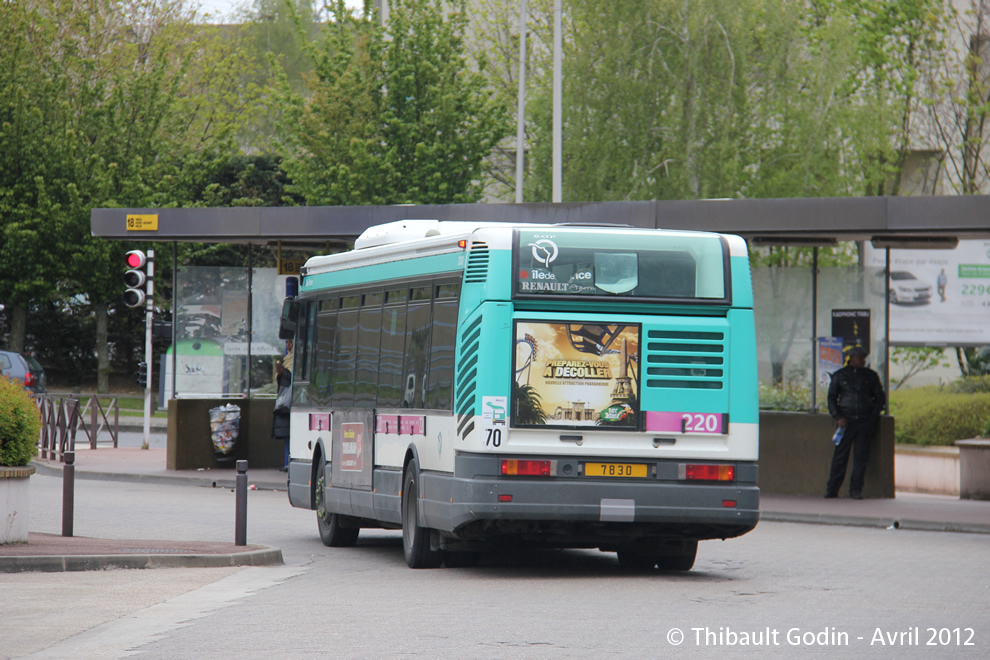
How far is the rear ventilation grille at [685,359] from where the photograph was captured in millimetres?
12523

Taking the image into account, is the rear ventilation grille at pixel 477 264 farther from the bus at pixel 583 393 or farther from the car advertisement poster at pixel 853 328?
the car advertisement poster at pixel 853 328

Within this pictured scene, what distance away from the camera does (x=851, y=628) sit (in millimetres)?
9500

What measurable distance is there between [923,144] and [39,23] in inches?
1097

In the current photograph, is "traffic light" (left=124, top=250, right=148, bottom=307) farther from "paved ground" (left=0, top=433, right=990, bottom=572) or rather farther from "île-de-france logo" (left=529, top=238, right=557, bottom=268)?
"île-de-france logo" (left=529, top=238, right=557, bottom=268)

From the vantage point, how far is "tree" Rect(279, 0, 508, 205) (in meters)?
45.2

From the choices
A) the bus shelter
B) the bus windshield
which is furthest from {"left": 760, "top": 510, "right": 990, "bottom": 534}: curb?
the bus windshield

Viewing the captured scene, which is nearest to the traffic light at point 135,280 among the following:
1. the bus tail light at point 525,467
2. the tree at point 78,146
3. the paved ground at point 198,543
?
the paved ground at point 198,543

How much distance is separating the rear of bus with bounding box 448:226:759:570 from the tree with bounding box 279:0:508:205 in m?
32.6

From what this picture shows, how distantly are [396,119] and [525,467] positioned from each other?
111ft

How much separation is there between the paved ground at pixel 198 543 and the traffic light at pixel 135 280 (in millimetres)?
2960

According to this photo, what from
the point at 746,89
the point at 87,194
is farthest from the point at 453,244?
the point at 87,194

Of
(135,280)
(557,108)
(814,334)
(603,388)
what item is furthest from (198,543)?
(557,108)

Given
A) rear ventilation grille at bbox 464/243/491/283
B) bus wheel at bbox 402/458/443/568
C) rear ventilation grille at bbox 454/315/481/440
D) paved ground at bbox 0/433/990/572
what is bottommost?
paved ground at bbox 0/433/990/572

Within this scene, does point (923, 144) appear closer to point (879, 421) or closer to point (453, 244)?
point (879, 421)
